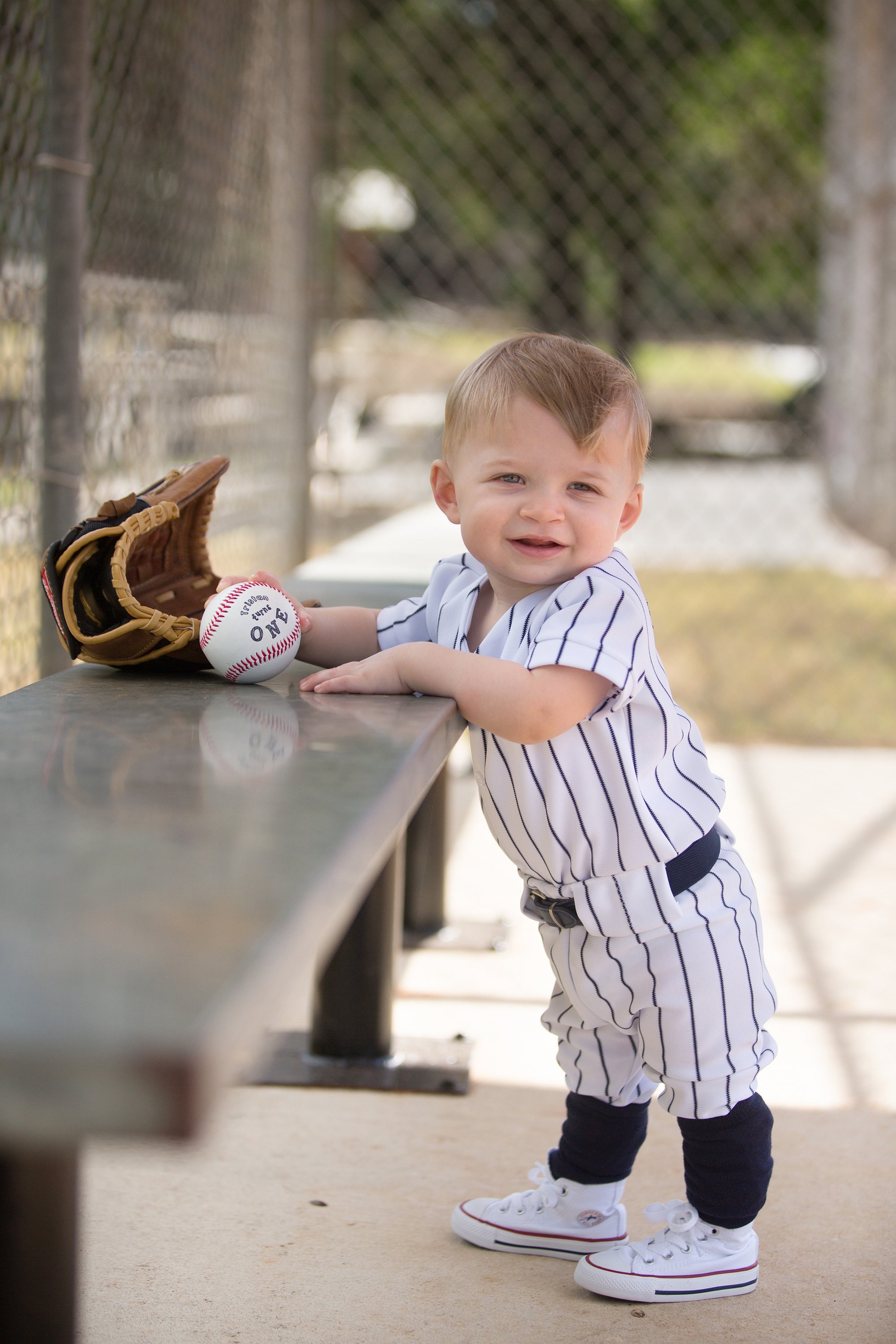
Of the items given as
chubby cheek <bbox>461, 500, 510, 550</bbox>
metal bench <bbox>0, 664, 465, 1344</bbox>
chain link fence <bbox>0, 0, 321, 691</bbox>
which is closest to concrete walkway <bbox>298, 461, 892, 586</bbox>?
chain link fence <bbox>0, 0, 321, 691</bbox>

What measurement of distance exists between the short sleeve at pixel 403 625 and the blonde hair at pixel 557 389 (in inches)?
11.2

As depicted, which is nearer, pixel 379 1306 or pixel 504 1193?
pixel 379 1306

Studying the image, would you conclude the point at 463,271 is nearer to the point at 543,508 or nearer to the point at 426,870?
the point at 426,870

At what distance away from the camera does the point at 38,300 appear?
9.77 ft

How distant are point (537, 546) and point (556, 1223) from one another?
98 centimetres

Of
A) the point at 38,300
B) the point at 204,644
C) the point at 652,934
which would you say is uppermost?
the point at 38,300

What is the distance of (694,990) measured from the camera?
5.73ft

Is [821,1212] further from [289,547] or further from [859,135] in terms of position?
[859,135]

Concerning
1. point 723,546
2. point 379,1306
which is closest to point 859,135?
point 723,546

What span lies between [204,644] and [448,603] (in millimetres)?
354

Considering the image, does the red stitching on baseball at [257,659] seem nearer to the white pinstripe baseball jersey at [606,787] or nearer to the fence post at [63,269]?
the white pinstripe baseball jersey at [606,787]

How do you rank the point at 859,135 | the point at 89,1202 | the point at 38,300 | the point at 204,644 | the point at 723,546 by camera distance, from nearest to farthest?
1. the point at 204,644
2. the point at 89,1202
3. the point at 38,300
4. the point at 859,135
5. the point at 723,546

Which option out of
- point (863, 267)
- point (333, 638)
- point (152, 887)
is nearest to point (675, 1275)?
point (333, 638)

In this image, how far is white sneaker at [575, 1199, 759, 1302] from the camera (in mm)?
1838
